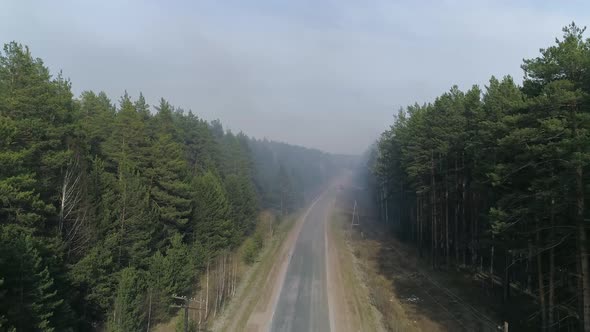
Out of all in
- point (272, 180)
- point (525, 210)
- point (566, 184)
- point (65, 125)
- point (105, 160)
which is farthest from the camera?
point (272, 180)

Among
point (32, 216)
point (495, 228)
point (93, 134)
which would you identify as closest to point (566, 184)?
point (495, 228)

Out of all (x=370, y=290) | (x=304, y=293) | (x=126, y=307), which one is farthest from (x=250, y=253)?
(x=126, y=307)

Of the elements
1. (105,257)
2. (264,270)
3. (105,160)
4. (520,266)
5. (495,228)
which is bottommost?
(264,270)

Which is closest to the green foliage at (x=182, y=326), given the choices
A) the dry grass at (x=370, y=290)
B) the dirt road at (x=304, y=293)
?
the dirt road at (x=304, y=293)

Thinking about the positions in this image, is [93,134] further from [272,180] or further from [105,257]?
[272,180]

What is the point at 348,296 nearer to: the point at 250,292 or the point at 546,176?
the point at 250,292

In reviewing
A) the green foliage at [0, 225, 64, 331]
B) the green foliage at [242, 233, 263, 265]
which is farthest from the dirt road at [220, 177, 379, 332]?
the green foliage at [0, 225, 64, 331]

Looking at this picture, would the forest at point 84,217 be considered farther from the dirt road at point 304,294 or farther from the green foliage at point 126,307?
the dirt road at point 304,294

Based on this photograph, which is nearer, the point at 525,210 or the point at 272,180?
the point at 525,210
